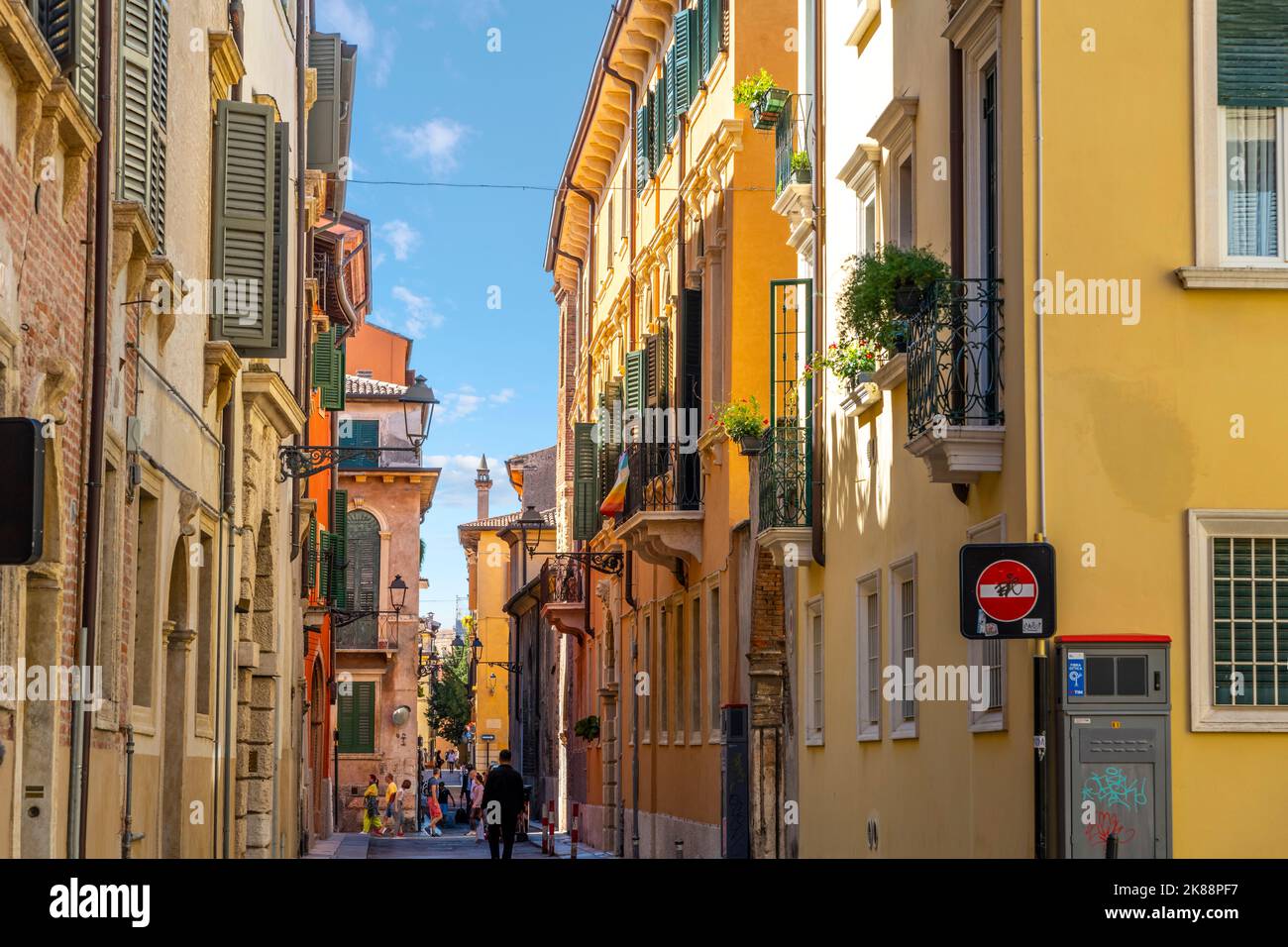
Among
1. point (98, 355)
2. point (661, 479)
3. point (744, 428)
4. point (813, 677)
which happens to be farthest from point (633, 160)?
point (98, 355)

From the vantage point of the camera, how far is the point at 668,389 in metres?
31.1

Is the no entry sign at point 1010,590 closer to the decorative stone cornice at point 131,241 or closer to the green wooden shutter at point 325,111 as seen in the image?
the decorative stone cornice at point 131,241

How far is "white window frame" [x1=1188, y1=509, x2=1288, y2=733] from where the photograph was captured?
42.9ft

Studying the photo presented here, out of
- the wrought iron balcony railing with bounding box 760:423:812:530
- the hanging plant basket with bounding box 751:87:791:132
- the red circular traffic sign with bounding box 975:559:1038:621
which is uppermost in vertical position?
the hanging plant basket with bounding box 751:87:791:132

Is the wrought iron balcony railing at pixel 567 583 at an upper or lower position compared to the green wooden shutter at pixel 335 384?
lower

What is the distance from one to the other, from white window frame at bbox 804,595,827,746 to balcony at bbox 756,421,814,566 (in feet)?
1.93

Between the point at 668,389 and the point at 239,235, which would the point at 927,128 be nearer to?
the point at 239,235

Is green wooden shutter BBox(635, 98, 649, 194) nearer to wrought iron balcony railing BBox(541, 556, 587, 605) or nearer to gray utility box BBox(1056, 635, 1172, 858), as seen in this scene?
wrought iron balcony railing BBox(541, 556, 587, 605)

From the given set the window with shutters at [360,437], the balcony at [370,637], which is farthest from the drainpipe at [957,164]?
the window with shutters at [360,437]

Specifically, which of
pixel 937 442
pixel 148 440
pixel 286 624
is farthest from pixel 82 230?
pixel 286 624

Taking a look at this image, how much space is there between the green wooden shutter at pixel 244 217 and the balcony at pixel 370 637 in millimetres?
35877

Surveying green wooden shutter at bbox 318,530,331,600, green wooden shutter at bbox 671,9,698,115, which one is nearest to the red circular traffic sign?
green wooden shutter at bbox 671,9,698,115

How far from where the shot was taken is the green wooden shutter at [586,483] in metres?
38.8
